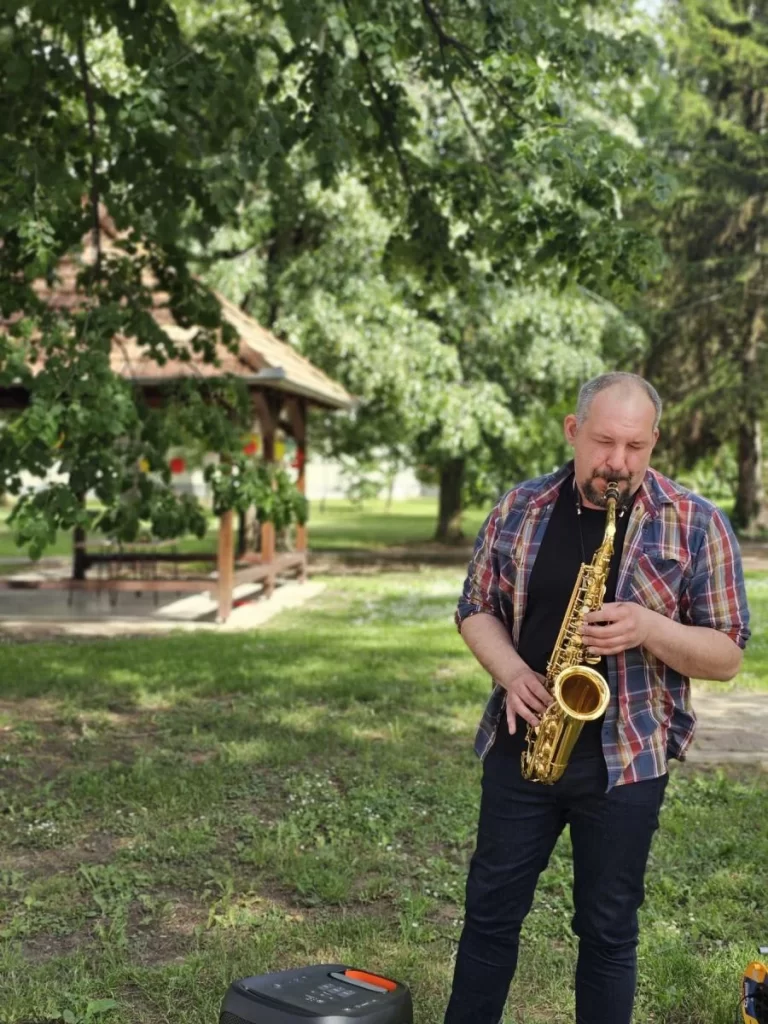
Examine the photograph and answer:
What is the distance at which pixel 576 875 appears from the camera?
3.20 m

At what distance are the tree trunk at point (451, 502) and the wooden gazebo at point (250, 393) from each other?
6.88m

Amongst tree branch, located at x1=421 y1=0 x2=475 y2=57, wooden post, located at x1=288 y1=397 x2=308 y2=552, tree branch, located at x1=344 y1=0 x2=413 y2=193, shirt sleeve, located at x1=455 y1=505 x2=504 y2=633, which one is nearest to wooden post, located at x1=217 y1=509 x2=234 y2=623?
wooden post, located at x1=288 y1=397 x2=308 y2=552

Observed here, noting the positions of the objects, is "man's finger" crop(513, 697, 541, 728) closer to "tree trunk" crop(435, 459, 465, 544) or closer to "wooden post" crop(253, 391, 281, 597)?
"wooden post" crop(253, 391, 281, 597)

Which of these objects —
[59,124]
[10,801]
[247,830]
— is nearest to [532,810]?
[247,830]

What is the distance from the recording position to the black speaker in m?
3.00

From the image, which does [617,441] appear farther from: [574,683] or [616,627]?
[574,683]

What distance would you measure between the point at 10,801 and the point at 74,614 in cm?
802

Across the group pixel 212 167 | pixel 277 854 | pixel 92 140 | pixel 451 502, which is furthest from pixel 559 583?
pixel 451 502

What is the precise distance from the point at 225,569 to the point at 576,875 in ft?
34.0

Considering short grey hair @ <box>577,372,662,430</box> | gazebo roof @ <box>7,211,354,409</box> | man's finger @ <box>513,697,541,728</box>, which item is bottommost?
man's finger @ <box>513,697,541,728</box>

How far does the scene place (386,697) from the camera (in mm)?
8766

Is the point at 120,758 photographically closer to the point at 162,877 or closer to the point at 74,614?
the point at 162,877

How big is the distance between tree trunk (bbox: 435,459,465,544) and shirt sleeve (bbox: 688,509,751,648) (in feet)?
67.5

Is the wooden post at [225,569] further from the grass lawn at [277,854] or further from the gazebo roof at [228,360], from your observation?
the grass lawn at [277,854]
